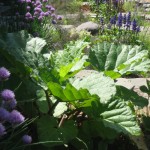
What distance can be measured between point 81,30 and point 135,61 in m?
5.90

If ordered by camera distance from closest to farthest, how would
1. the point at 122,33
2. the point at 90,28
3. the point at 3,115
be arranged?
1. the point at 3,115
2. the point at 122,33
3. the point at 90,28

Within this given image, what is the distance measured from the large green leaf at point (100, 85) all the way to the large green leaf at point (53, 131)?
284 millimetres

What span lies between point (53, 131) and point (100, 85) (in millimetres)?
436

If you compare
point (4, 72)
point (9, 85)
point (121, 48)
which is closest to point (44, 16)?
point (121, 48)

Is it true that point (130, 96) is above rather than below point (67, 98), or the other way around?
below

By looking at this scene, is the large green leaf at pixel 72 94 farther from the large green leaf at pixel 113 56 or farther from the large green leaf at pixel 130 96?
the large green leaf at pixel 113 56

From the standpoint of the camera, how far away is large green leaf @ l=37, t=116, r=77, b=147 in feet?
8.45

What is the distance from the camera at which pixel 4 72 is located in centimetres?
214

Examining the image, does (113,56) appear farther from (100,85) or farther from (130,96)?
(100,85)

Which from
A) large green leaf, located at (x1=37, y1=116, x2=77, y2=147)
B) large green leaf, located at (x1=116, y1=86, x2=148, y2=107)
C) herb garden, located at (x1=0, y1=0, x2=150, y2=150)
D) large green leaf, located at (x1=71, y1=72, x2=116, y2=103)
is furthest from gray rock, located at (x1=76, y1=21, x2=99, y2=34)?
large green leaf, located at (x1=37, y1=116, x2=77, y2=147)

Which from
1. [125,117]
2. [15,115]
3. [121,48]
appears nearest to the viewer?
[15,115]

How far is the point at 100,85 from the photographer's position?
2.66 metres

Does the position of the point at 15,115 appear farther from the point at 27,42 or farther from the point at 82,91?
the point at 27,42

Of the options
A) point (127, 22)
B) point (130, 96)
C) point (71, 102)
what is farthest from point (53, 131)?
point (127, 22)
